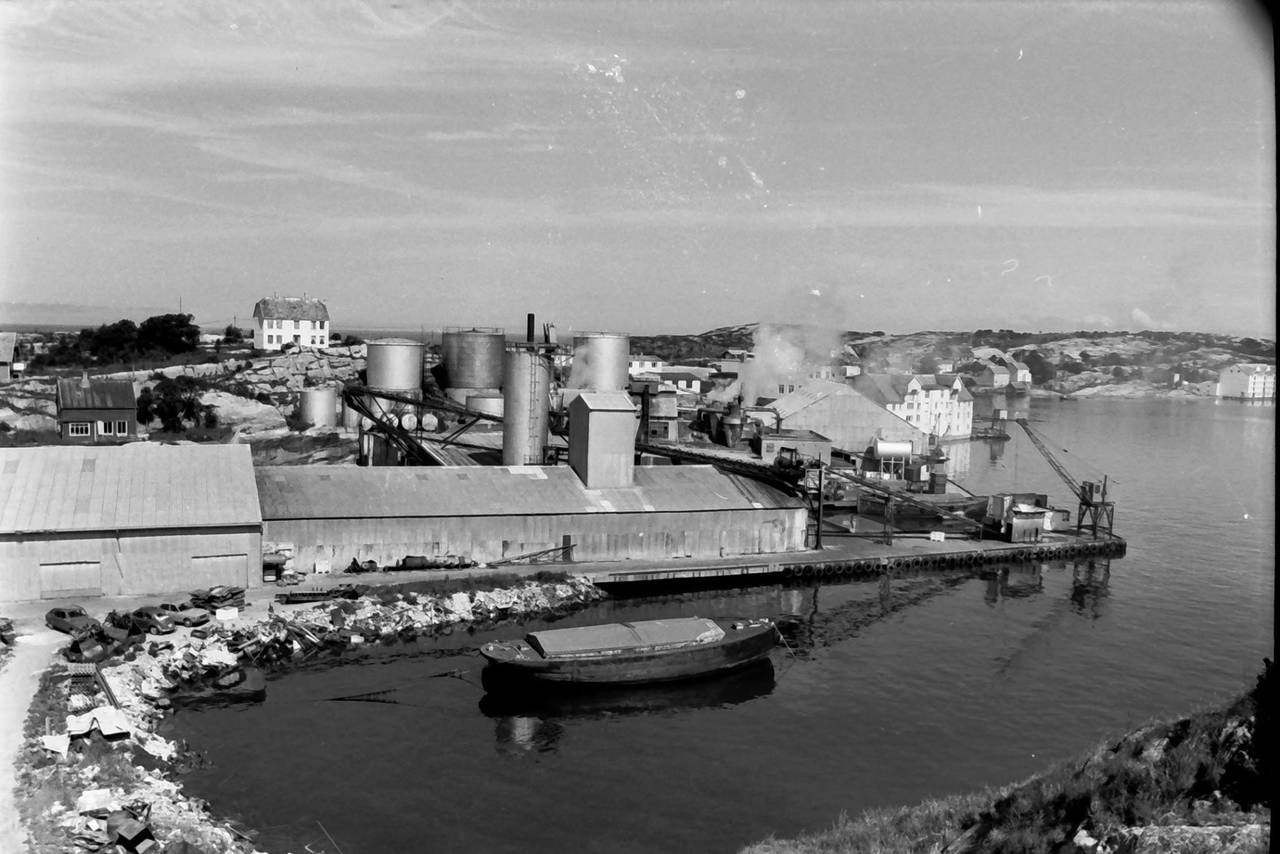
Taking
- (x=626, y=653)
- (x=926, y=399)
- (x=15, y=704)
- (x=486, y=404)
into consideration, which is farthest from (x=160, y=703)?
(x=926, y=399)

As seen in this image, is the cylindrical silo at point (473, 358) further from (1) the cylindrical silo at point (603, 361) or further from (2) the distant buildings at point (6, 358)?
(2) the distant buildings at point (6, 358)

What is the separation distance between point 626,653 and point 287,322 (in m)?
61.4

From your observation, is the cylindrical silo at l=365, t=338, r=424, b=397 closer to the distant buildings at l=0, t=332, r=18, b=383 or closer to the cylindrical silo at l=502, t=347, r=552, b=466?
the cylindrical silo at l=502, t=347, r=552, b=466

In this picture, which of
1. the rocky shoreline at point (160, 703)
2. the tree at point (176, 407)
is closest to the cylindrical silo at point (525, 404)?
the rocky shoreline at point (160, 703)

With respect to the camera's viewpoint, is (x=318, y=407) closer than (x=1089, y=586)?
No

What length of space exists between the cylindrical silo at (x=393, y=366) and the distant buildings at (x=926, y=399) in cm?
4082

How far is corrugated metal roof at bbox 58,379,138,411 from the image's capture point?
5103 centimetres

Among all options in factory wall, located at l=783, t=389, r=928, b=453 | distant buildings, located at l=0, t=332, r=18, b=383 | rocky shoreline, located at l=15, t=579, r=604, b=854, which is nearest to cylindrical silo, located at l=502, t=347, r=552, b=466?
rocky shoreline, located at l=15, t=579, r=604, b=854

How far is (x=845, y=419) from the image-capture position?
224 feet

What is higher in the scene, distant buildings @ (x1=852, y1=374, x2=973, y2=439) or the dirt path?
distant buildings @ (x1=852, y1=374, x2=973, y2=439)

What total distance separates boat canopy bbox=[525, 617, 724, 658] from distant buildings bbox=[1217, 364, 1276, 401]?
→ 134216mm

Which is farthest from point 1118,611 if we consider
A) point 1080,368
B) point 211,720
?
point 1080,368

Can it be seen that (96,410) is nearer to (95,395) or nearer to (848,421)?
(95,395)

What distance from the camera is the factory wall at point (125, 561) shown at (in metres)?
27.7
